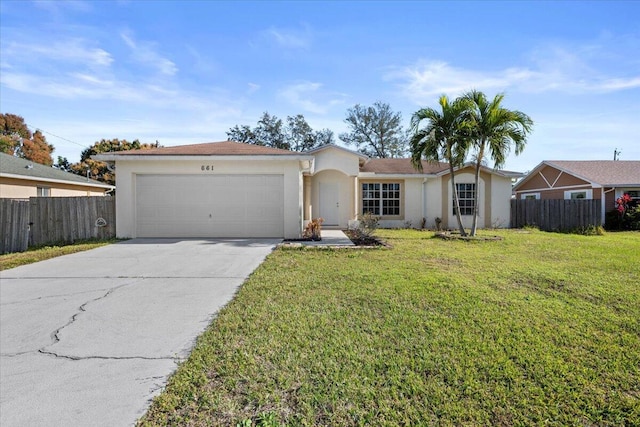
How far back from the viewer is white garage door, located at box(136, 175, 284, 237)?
12.7 metres

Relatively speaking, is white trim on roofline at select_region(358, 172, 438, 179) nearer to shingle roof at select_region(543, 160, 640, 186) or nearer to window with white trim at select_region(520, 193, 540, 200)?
shingle roof at select_region(543, 160, 640, 186)

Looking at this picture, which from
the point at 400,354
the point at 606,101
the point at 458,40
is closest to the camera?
the point at 400,354

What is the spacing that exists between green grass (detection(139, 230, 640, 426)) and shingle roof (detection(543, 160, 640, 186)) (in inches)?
694

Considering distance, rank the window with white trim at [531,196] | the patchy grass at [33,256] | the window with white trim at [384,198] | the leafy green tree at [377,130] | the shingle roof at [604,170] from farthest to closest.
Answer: the leafy green tree at [377,130], the window with white trim at [531,196], the shingle roof at [604,170], the window with white trim at [384,198], the patchy grass at [33,256]

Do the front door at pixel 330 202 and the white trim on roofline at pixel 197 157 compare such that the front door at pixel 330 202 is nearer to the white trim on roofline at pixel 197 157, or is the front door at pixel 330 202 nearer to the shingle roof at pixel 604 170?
the white trim on roofline at pixel 197 157

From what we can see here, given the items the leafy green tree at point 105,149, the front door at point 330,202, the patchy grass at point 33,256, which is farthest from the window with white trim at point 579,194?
the leafy green tree at point 105,149

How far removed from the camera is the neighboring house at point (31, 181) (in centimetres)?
1616

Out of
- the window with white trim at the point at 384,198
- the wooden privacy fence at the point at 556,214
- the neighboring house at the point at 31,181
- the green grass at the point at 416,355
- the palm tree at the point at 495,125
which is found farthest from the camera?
the window with white trim at the point at 384,198

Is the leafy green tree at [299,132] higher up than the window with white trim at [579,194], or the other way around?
the leafy green tree at [299,132]

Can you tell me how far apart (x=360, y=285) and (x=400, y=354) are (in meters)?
2.59

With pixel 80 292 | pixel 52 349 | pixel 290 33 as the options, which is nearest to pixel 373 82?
pixel 290 33

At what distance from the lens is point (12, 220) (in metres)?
10.8

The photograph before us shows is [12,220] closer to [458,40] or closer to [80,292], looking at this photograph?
[80,292]

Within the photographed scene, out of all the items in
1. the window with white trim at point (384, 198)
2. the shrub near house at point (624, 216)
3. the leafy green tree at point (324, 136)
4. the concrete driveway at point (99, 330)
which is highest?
the leafy green tree at point (324, 136)
